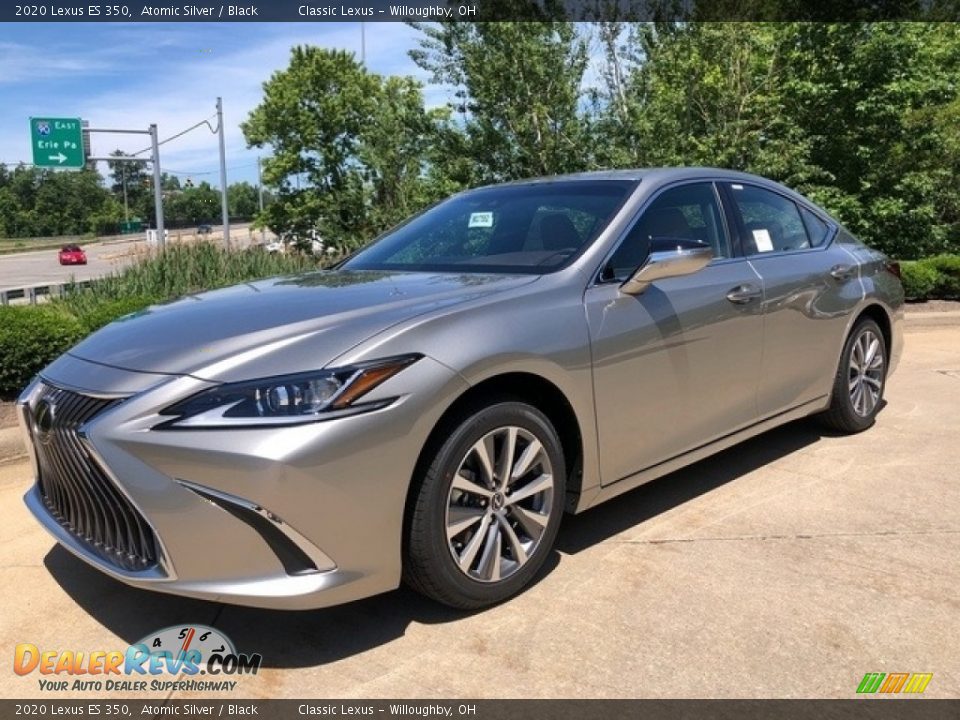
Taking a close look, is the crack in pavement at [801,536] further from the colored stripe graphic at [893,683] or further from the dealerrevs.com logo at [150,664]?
the dealerrevs.com logo at [150,664]

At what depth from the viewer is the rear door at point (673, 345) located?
3.30 m

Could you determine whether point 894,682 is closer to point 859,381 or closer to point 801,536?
point 801,536

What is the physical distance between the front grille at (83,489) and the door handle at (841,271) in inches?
153

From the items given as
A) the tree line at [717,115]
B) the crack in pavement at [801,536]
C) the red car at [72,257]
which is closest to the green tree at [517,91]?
the tree line at [717,115]

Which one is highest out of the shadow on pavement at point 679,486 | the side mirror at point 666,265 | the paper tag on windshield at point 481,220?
the paper tag on windshield at point 481,220

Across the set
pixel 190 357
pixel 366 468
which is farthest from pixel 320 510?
pixel 190 357

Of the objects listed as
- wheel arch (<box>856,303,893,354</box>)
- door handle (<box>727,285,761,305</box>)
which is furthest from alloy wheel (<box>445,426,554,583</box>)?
wheel arch (<box>856,303,893,354</box>)

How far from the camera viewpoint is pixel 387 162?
14.6 m

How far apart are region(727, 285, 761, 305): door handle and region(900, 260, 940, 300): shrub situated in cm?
801

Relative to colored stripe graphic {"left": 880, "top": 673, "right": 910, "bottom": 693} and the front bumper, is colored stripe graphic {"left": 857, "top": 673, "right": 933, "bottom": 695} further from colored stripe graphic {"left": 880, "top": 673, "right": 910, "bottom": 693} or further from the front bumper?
the front bumper

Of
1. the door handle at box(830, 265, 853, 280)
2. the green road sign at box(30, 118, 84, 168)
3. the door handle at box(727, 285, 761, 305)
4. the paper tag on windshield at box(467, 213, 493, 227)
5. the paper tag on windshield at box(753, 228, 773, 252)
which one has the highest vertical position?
the green road sign at box(30, 118, 84, 168)

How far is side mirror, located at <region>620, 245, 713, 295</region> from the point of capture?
3.32 meters

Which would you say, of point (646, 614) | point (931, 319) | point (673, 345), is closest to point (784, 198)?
point (673, 345)
